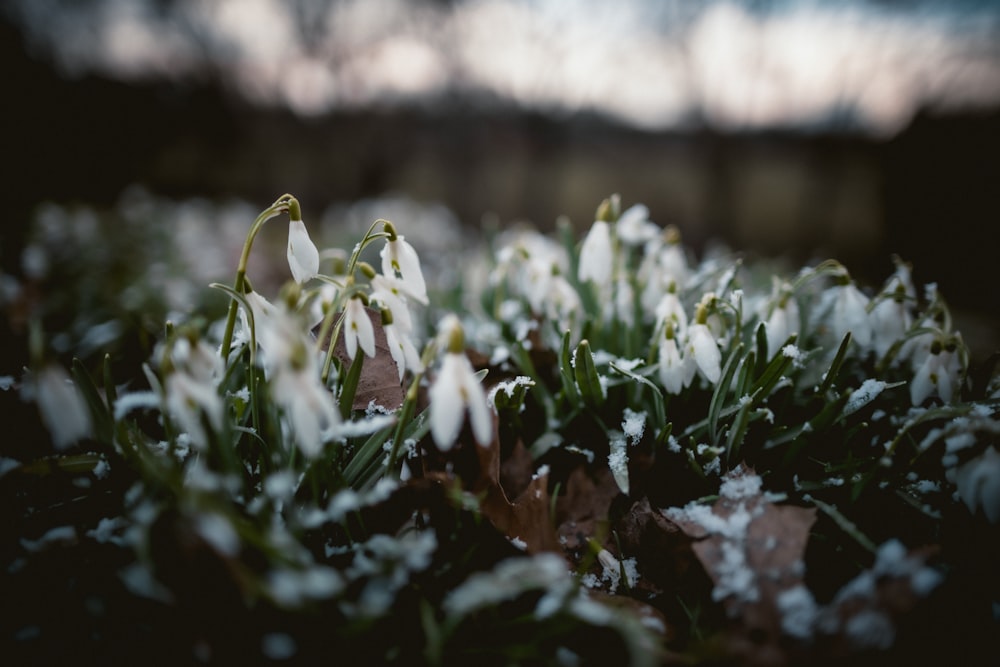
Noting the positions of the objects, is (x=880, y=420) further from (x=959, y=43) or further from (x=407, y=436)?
(x=959, y=43)

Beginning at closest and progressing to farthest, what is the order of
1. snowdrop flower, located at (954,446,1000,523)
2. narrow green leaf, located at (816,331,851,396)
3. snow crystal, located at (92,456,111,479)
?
1. snowdrop flower, located at (954,446,1000,523)
2. snow crystal, located at (92,456,111,479)
3. narrow green leaf, located at (816,331,851,396)

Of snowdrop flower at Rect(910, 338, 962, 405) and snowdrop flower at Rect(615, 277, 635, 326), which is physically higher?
snowdrop flower at Rect(615, 277, 635, 326)

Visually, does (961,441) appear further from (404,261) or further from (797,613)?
(404,261)

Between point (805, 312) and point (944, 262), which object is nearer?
point (805, 312)

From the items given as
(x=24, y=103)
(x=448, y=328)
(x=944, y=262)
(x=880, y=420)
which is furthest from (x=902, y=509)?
(x=24, y=103)

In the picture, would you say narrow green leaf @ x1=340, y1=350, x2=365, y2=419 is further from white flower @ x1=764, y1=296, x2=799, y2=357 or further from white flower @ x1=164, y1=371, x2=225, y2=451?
white flower @ x1=764, y1=296, x2=799, y2=357

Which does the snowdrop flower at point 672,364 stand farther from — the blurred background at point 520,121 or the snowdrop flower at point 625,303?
the blurred background at point 520,121

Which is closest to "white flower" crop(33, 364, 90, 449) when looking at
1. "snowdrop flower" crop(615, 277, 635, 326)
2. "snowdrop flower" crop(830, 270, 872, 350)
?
"snowdrop flower" crop(615, 277, 635, 326)
